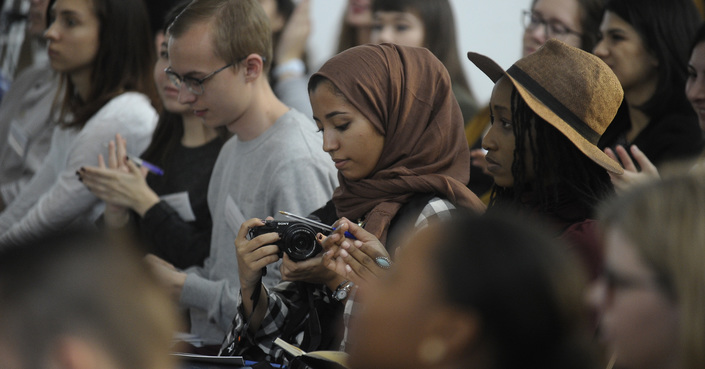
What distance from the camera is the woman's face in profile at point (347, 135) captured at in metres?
2.40

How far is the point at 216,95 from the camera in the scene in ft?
9.86

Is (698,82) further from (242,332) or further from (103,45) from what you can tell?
(103,45)

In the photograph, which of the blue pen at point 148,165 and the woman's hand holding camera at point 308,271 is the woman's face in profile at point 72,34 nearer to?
the blue pen at point 148,165

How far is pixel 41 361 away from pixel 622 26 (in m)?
2.72

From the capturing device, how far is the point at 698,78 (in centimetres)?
283

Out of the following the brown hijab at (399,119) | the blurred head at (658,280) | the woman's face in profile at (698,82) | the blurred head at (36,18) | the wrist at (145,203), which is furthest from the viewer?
the blurred head at (36,18)

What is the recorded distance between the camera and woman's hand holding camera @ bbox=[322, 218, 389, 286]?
210 cm

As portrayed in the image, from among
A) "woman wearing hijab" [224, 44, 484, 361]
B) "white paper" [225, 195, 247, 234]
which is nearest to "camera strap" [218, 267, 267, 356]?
"woman wearing hijab" [224, 44, 484, 361]

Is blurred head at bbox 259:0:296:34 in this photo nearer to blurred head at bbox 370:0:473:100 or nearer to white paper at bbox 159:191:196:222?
blurred head at bbox 370:0:473:100

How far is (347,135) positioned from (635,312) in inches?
48.4

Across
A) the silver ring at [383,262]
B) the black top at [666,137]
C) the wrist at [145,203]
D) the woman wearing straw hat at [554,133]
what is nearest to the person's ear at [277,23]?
the wrist at [145,203]

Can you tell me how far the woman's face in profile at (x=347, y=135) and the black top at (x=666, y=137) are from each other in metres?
1.16

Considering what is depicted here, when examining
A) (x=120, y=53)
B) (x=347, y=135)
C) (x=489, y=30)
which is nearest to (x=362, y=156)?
(x=347, y=135)

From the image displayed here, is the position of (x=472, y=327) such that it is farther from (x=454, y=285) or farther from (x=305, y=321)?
(x=305, y=321)
